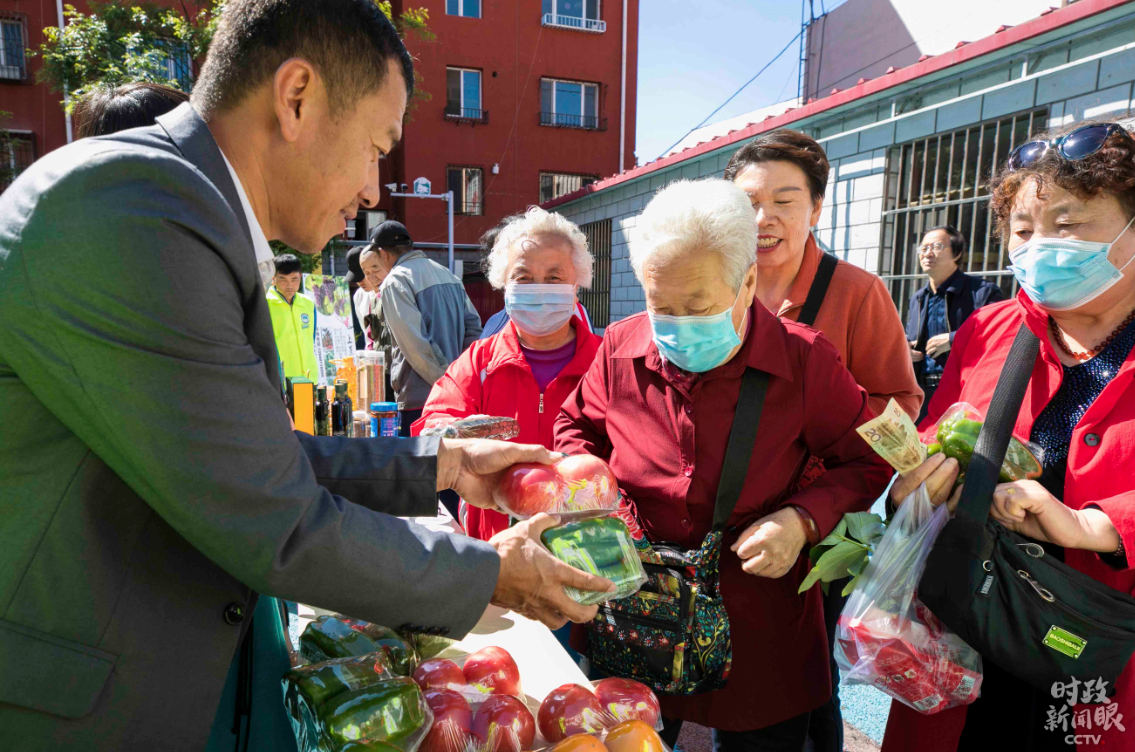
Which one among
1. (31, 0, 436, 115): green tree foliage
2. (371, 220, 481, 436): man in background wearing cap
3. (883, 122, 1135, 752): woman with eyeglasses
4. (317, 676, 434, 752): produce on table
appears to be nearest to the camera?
(317, 676, 434, 752): produce on table

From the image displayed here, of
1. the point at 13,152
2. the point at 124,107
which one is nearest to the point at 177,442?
the point at 124,107

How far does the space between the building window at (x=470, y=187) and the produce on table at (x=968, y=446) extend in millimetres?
21750

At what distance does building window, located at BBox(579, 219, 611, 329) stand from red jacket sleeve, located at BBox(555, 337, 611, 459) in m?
9.25

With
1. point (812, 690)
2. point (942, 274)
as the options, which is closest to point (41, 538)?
point (812, 690)

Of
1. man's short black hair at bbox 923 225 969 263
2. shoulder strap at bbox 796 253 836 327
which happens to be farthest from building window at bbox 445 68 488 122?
shoulder strap at bbox 796 253 836 327

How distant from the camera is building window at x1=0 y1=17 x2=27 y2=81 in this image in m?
18.3

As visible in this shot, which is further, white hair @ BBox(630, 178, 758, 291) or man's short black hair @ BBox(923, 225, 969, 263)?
man's short black hair @ BBox(923, 225, 969, 263)

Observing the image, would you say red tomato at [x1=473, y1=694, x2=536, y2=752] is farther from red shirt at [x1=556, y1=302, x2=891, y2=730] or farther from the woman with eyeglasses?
the woman with eyeglasses

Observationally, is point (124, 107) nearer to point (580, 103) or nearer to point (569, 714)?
point (569, 714)

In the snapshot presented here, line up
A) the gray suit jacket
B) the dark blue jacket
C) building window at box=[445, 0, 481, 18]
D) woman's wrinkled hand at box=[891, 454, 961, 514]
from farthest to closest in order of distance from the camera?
1. building window at box=[445, 0, 481, 18]
2. the dark blue jacket
3. woman's wrinkled hand at box=[891, 454, 961, 514]
4. the gray suit jacket

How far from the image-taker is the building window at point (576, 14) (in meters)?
22.5

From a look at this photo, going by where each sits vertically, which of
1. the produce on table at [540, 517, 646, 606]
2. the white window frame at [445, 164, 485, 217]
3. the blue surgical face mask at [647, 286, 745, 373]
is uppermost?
the white window frame at [445, 164, 485, 217]

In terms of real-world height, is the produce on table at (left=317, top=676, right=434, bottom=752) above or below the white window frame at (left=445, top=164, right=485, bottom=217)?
below

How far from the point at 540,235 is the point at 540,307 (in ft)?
1.13
